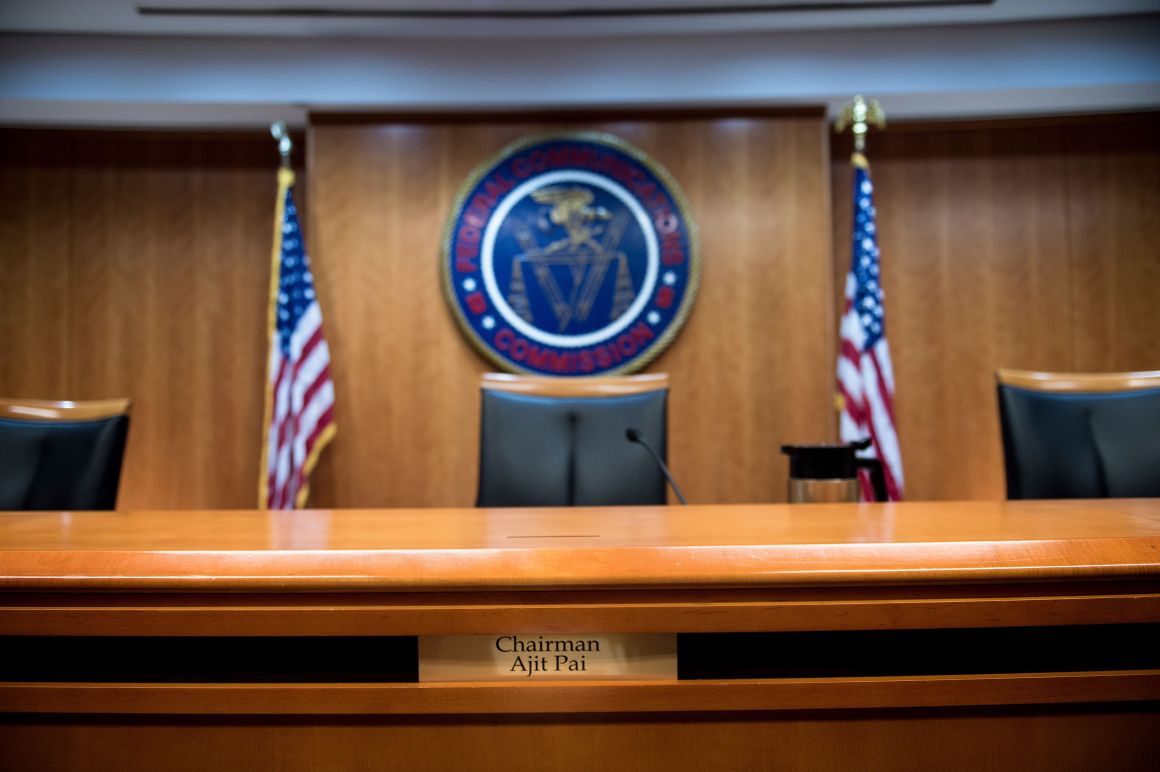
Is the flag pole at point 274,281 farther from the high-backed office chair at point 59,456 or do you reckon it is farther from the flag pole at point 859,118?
the flag pole at point 859,118

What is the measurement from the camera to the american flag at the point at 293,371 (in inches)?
126

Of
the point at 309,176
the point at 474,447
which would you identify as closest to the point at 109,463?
the point at 474,447

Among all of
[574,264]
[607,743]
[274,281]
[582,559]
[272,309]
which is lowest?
[607,743]

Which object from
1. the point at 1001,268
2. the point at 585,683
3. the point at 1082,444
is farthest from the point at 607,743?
the point at 1001,268

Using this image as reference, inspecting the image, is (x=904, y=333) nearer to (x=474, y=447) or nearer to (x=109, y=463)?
(x=474, y=447)

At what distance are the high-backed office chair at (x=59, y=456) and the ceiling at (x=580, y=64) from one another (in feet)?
7.00

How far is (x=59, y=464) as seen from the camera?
1.75 meters

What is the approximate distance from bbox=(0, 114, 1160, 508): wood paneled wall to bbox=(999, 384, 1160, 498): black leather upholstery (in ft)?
5.51

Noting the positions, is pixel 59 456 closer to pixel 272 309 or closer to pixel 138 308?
pixel 272 309

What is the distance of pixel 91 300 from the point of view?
3785mm

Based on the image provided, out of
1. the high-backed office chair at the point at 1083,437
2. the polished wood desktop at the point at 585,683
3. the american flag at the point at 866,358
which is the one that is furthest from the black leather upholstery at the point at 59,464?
the american flag at the point at 866,358

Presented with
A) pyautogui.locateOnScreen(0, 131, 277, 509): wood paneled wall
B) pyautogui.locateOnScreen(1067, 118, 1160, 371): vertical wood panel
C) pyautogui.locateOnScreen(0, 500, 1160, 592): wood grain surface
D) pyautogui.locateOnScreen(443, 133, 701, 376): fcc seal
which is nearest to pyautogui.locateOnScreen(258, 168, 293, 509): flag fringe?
pyautogui.locateOnScreen(0, 131, 277, 509): wood paneled wall

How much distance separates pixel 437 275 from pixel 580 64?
124 centimetres

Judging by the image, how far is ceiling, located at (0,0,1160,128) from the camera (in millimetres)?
3303
